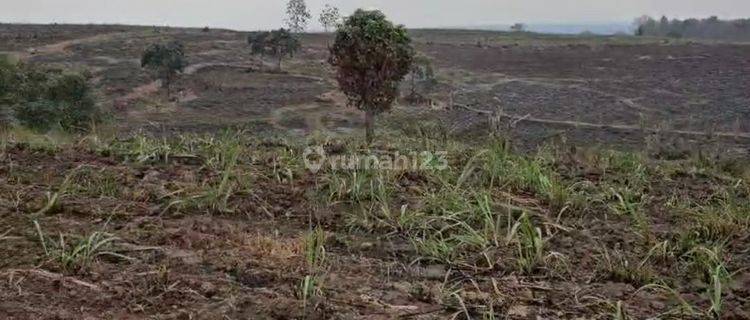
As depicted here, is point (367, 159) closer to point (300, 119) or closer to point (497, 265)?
point (497, 265)

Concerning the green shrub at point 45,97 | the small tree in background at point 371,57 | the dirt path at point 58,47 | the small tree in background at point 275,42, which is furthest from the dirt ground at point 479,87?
the small tree in background at point 371,57

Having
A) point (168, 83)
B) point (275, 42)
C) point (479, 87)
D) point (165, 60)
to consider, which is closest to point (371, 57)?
point (165, 60)

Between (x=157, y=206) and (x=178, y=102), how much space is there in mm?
26286

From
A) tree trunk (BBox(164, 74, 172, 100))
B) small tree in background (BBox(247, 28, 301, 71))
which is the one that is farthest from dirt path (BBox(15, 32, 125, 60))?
small tree in background (BBox(247, 28, 301, 71))

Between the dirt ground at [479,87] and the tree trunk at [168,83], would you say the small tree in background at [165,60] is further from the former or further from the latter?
the dirt ground at [479,87]

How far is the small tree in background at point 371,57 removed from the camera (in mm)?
12102

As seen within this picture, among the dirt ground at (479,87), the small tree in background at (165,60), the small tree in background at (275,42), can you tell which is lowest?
the dirt ground at (479,87)

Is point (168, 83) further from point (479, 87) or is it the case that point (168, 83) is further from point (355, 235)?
point (355, 235)

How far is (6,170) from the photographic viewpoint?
412 cm

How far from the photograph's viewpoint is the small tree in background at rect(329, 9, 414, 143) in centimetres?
1210

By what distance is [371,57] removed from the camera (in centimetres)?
1230

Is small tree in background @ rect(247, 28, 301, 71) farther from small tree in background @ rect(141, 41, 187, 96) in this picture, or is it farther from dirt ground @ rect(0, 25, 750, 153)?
small tree in background @ rect(141, 41, 187, 96)

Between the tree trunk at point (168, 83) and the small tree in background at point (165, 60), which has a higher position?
the small tree in background at point (165, 60)

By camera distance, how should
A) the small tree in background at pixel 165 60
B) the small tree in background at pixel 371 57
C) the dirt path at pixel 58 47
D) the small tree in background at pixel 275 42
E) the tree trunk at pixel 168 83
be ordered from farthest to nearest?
1. the dirt path at pixel 58 47
2. the small tree in background at pixel 275 42
3. the tree trunk at pixel 168 83
4. the small tree in background at pixel 165 60
5. the small tree in background at pixel 371 57
